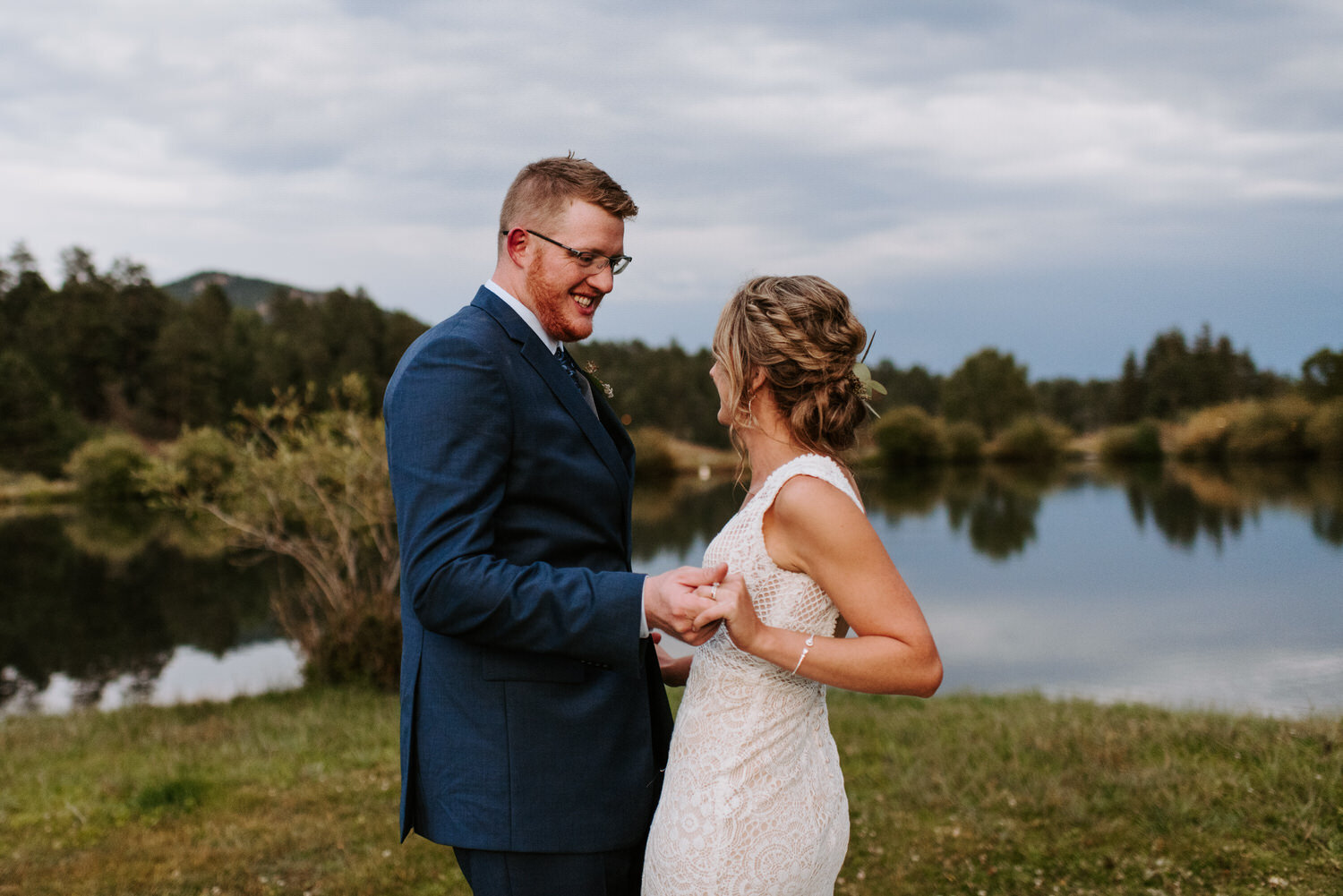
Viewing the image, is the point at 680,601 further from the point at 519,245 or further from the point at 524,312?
the point at 519,245

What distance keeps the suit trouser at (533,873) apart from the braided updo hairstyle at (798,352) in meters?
1.13

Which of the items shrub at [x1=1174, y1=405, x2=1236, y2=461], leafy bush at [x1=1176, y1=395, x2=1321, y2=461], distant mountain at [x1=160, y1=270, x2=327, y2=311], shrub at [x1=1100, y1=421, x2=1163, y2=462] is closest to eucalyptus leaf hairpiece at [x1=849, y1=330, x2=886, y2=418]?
leafy bush at [x1=1176, y1=395, x2=1321, y2=461]

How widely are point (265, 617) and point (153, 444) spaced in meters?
45.6

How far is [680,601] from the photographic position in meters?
1.94

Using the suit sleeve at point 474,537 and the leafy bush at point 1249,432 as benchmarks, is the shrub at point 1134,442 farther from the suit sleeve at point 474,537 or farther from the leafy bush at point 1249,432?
the suit sleeve at point 474,537

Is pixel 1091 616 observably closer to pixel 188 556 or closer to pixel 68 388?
pixel 188 556

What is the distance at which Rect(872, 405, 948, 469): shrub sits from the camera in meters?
74.1

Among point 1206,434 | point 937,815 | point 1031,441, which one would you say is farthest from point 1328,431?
point 937,815

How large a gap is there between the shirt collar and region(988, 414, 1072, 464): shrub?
8119 cm

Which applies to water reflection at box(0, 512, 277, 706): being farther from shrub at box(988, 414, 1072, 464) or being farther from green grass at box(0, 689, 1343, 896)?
shrub at box(988, 414, 1072, 464)

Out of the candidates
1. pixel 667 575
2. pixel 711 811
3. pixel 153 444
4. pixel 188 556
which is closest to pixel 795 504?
pixel 667 575

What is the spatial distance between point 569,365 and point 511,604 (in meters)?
0.79

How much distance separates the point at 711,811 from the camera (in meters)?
2.17

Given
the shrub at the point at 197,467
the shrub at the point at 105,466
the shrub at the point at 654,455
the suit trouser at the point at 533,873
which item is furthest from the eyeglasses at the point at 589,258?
the shrub at the point at 654,455
